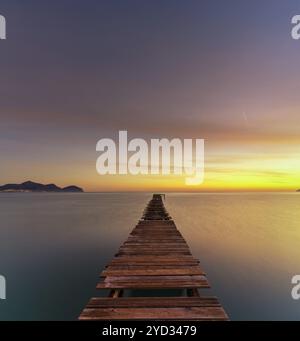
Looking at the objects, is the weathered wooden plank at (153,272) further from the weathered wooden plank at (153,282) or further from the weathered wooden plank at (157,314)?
the weathered wooden plank at (157,314)

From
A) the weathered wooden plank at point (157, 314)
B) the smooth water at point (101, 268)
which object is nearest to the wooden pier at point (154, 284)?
the weathered wooden plank at point (157, 314)

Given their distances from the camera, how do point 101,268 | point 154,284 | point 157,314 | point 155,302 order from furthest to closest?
1. point 101,268
2. point 154,284
3. point 155,302
4. point 157,314

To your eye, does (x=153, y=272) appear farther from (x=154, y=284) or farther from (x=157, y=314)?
(x=157, y=314)

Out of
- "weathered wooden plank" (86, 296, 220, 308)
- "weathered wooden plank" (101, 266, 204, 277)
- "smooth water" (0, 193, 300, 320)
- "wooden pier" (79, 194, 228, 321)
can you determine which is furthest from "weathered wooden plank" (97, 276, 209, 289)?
"smooth water" (0, 193, 300, 320)

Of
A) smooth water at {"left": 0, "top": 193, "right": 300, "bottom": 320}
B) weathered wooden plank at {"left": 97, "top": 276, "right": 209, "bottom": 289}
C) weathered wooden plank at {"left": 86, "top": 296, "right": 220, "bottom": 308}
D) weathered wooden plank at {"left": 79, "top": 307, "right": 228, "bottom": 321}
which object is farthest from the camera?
smooth water at {"left": 0, "top": 193, "right": 300, "bottom": 320}

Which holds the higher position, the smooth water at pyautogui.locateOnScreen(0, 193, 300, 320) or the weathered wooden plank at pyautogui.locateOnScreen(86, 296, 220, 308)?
the weathered wooden plank at pyautogui.locateOnScreen(86, 296, 220, 308)

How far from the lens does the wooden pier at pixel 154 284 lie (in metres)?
4.51

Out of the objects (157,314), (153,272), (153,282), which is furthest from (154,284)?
(157,314)

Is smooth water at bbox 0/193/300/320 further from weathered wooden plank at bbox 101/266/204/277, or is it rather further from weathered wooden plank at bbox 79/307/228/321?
weathered wooden plank at bbox 79/307/228/321

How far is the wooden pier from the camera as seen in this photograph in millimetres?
4508

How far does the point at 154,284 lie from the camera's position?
6.15 metres
